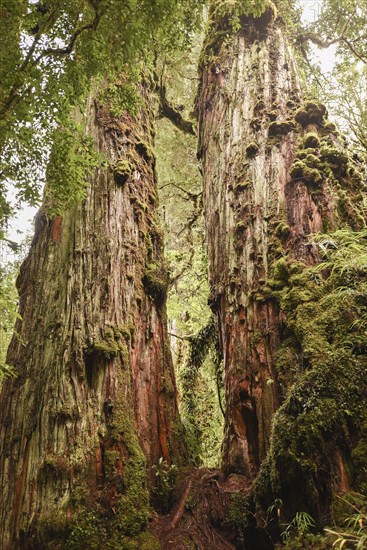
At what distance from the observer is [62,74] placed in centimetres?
322

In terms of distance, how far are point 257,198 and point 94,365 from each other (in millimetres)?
2448

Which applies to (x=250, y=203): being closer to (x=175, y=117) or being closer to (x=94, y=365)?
(x=94, y=365)

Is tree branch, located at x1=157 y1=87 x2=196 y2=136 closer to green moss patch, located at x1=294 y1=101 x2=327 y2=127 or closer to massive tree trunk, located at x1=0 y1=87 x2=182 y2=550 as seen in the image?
massive tree trunk, located at x1=0 y1=87 x2=182 y2=550

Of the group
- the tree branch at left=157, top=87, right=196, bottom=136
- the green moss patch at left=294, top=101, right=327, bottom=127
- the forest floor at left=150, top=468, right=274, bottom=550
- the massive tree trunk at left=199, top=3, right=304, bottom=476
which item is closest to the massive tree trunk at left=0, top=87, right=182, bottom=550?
the forest floor at left=150, top=468, right=274, bottom=550

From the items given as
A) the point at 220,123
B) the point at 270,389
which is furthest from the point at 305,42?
the point at 270,389

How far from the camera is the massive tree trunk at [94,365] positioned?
10.7ft

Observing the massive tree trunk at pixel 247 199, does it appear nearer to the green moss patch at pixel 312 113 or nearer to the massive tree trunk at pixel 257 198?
the massive tree trunk at pixel 257 198

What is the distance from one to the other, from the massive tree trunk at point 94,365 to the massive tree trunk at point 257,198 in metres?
0.69

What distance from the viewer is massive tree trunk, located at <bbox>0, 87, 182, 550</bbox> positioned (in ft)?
10.7

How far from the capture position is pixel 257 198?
4672 millimetres

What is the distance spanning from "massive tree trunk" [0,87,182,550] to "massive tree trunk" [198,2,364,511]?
2.27 ft

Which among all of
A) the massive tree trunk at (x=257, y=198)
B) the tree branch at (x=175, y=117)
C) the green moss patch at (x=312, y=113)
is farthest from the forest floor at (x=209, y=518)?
the tree branch at (x=175, y=117)

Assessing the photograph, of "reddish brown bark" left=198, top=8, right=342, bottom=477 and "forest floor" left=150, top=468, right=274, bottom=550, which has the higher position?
"reddish brown bark" left=198, top=8, right=342, bottom=477

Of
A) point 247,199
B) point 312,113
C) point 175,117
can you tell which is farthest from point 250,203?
point 175,117
